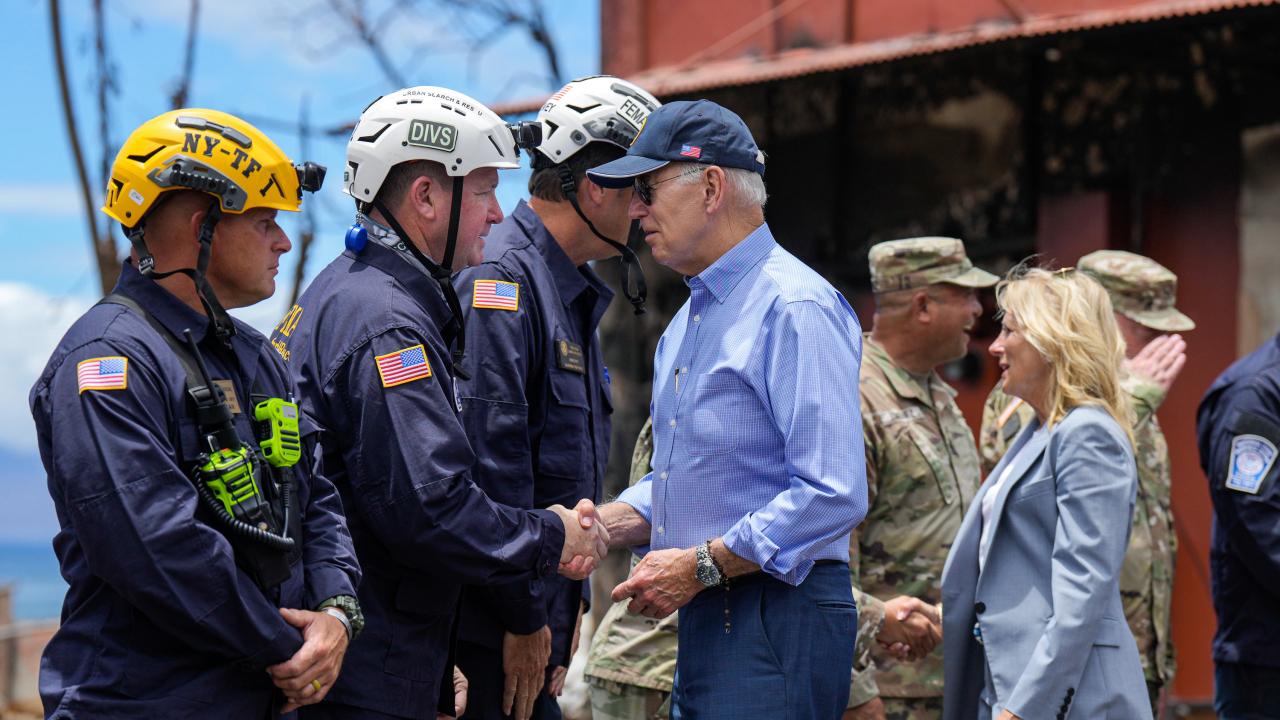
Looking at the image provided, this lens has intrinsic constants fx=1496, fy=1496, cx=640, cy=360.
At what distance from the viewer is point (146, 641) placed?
3072 mm

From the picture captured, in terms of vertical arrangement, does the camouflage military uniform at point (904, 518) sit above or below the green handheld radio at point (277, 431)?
below

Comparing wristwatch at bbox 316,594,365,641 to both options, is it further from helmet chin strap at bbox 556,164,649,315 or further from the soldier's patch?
the soldier's patch

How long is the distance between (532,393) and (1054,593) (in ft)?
5.11

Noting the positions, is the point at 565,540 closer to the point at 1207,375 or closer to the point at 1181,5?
the point at 1181,5

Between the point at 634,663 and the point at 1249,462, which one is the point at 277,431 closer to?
the point at 634,663

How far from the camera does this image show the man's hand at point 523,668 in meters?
4.25

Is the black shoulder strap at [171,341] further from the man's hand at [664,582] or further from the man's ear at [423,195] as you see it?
the man's hand at [664,582]

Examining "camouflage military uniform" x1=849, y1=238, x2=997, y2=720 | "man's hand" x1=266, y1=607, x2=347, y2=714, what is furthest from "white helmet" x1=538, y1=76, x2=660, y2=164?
"man's hand" x1=266, y1=607, x2=347, y2=714

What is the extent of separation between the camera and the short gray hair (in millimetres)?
3832

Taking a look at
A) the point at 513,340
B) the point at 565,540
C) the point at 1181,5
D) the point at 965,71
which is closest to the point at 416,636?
the point at 565,540

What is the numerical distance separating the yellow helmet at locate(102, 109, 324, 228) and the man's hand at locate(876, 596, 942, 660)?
2289mm

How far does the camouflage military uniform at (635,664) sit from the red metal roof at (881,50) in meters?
3.59

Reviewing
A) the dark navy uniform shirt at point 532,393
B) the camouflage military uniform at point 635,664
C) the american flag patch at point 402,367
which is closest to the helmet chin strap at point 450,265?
the dark navy uniform shirt at point 532,393

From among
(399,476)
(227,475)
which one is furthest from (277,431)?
(399,476)
